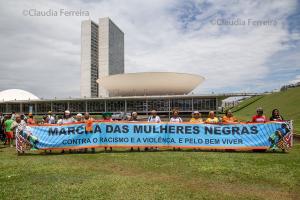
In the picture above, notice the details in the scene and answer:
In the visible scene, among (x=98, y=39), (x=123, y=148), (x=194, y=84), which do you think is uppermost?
(x=98, y=39)

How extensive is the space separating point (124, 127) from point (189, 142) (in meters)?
2.76

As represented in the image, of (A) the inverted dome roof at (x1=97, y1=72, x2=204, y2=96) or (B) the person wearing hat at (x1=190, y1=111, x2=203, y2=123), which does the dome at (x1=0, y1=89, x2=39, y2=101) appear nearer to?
(A) the inverted dome roof at (x1=97, y1=72, x2=204, y2=96)

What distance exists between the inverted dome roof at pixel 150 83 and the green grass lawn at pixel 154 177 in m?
60.4

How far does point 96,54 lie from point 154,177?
453ft

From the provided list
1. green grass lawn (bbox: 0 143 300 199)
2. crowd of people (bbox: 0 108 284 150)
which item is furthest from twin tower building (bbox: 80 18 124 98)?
green grass lawn (bbox: 0 143 300 199)

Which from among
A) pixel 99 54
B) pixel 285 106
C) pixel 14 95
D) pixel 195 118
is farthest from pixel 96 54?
pixel 195 118

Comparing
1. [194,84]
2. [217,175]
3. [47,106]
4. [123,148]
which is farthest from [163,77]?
[217,175]

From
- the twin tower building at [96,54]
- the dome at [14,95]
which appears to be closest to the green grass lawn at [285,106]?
the dome at [14,95]

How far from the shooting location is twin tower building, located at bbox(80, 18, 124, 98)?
134 metres

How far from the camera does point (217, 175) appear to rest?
693 cm

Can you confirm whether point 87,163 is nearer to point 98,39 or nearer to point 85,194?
point 85,194

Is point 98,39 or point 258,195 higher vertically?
point 98,39

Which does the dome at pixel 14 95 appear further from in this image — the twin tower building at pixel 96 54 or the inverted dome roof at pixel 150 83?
the twin tower building at pixel 96 54

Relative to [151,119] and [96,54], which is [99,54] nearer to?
[96,54]
